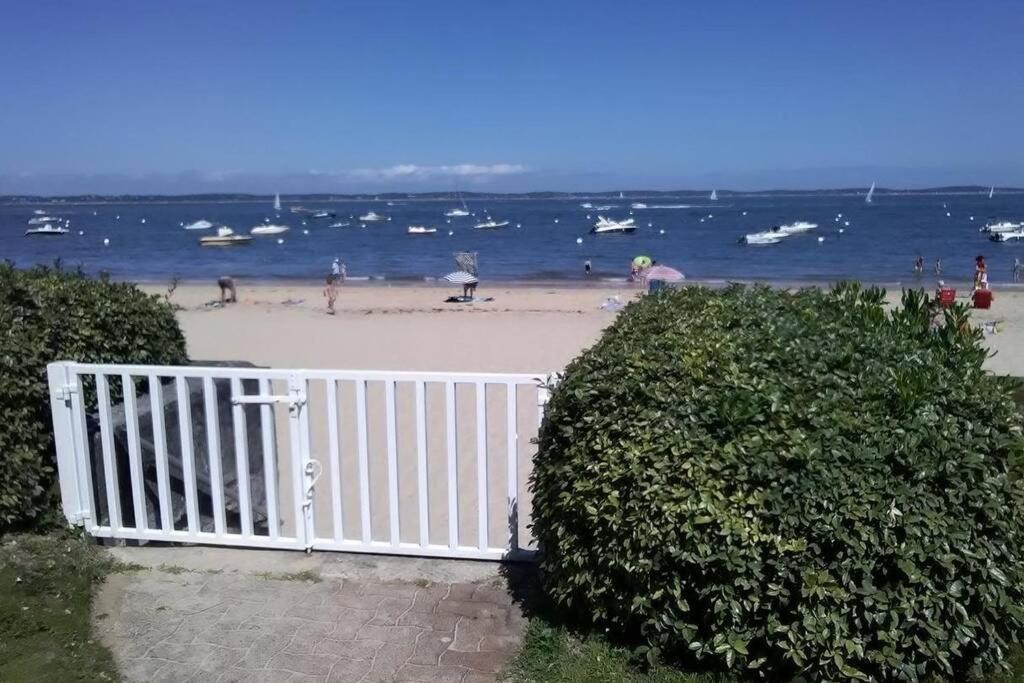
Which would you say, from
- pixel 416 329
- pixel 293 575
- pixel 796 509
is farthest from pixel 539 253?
pixel 796 509

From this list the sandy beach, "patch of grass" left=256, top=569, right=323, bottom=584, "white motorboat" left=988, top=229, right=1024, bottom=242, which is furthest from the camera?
"white motorboat" left=988, top=229, right=1024, bottom=242

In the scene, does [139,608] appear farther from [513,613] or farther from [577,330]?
[577,330]

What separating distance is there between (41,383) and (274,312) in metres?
17.9

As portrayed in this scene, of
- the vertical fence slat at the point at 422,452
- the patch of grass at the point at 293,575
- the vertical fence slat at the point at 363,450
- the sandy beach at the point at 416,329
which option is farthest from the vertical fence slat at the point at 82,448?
the sandy beach at the point at 416,329

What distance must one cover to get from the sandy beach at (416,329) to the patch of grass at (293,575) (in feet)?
26.7

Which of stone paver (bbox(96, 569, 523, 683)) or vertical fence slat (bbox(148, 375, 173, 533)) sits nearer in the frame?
stone paver (bbox(96, 569, 523, 683))

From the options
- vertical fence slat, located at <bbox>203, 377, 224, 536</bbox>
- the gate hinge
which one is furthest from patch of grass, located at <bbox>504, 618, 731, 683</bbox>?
the gate hinge

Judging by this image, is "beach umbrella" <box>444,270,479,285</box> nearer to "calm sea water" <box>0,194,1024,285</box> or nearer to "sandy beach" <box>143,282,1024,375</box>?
"sandy beach" <box>143,282,1024,375</box>

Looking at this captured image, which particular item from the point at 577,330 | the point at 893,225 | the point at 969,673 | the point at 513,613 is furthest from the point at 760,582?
the point at 893,225

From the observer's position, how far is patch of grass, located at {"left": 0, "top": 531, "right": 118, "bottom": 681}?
3.71 m

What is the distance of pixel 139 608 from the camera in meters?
4.35

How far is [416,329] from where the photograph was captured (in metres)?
18.1

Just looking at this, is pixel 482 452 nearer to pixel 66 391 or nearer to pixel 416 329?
pixel 66 391

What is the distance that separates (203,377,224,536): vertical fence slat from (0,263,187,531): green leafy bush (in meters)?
0.90
